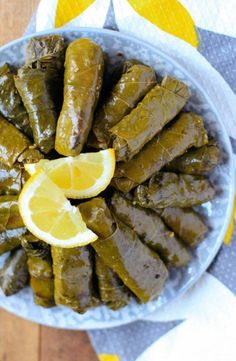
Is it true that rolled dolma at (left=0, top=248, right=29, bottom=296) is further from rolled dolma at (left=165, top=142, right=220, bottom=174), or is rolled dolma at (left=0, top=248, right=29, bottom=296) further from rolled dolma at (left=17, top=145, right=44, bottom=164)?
rolled dolma at (left=165, top=142, right=220, bottom=174)

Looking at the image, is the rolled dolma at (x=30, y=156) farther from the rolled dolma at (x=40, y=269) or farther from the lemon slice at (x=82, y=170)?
the rolled dolma at (x=40, y=269)

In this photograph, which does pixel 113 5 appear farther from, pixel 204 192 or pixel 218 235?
pixel 218 235

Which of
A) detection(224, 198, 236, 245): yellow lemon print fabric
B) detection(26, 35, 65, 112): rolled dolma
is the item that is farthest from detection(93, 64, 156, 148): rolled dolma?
detection(224, 198, 236, 245): yellow lemon print fabric

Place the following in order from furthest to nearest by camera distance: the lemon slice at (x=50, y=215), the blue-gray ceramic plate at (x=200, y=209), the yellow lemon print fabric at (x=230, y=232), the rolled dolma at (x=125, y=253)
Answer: the yellow lemon print fabric at (x=230, y=232), the blue-gray ceramic plate at (x=200, y=209), the rolled dolma at (x=125, y=253), the lemon slice at (x=50, y=215)

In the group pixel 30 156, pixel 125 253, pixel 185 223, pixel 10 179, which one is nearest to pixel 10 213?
pixel 10 179

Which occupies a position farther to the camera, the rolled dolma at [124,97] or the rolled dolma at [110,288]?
the rolled dolma at [110,288]

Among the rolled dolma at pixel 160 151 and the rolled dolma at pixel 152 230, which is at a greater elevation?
the rolled dolma at pixel 160 151

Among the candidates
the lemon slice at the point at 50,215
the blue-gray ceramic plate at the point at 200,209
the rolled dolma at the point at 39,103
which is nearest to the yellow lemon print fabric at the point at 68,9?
the blue-gray ceramic plate at the point at 200,209

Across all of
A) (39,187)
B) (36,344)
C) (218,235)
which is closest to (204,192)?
(218,235)
